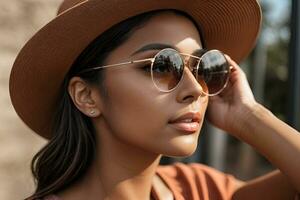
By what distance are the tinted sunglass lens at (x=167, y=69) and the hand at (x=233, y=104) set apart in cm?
34

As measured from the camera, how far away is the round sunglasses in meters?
2.16

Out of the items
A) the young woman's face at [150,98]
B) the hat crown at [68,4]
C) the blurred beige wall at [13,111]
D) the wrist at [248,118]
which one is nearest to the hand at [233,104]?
the wrist at [248,118]

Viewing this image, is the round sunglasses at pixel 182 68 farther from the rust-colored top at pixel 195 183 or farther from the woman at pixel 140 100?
the rust-colored top at pixel 195 183

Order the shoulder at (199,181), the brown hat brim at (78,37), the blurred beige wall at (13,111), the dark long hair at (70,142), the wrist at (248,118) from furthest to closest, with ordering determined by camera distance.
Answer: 1. the blurred beige wall at (13,111)
2. the shoulder at (199,181)
3. the wrist at (248,118)
4. the dark long hair at (70,142)
5. the brown hat brim at (78,37)

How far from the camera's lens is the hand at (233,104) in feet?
8.04

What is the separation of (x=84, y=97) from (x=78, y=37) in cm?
24

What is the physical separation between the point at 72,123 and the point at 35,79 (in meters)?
0.20

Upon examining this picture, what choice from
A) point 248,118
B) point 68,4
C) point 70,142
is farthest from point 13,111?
point 248,118

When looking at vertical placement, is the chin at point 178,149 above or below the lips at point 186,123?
below

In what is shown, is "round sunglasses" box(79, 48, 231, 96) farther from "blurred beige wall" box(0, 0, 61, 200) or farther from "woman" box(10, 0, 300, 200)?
"blurred beige wall" box(0, 0, 61, 200)

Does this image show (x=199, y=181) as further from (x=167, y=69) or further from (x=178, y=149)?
(x=167, y=69)

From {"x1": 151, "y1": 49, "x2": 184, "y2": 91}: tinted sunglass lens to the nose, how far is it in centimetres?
2

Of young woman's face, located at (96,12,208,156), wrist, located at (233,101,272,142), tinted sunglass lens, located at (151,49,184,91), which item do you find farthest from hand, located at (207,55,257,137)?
tinted sunglass lens, located at (151,49,184,91)

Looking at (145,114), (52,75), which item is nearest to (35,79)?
(52,75)
